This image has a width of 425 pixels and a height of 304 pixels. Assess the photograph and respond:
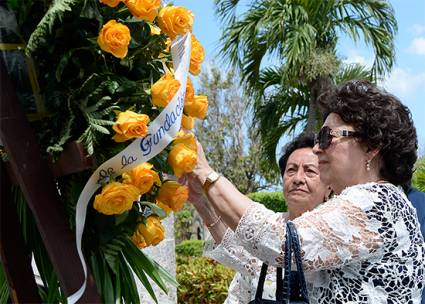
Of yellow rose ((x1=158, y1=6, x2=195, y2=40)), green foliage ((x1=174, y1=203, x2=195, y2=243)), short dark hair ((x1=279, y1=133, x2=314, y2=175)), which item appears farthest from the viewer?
green foliage ((x1=174, y1=203, x2=195, y2=243))

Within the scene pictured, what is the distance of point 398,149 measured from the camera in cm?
245

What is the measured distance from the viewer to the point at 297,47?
47.7 ft

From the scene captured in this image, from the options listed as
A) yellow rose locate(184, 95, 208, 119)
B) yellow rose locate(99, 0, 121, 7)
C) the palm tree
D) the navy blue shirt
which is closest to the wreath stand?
yellow rose locate(99, 0, 121, 7)

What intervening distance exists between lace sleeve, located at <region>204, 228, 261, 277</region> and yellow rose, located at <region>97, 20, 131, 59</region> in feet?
4.59

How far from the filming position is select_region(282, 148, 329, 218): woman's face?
3.40 meters

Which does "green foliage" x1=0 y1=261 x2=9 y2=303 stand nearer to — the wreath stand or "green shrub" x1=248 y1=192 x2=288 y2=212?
the wreath stand

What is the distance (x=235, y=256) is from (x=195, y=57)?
1.17 m

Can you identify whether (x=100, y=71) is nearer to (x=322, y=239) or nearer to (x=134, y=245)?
(x=134, y=245)

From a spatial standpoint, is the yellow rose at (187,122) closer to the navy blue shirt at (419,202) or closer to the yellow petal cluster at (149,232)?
the yellow petal cluster at (149,232)

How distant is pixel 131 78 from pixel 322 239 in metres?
0.85

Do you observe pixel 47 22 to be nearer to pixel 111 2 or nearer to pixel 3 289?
pixel 111 2

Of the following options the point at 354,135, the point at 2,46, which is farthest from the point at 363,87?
the point at 2,46

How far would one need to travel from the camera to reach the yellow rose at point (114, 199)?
1.61 metres

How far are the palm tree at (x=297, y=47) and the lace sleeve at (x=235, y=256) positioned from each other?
38.2ft
